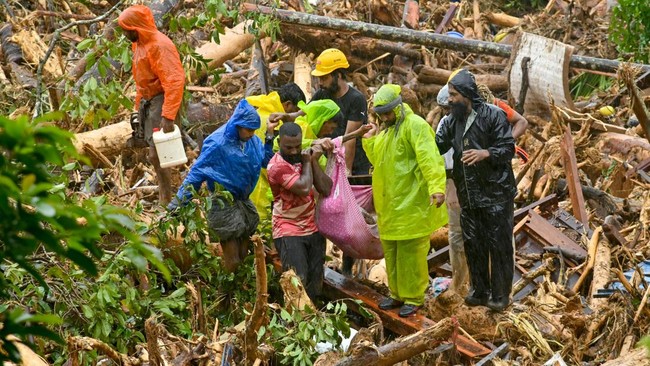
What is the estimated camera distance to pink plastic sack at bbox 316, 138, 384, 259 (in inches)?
293

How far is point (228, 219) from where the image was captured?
292 inches

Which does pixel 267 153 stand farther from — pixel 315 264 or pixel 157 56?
pixel 157 56

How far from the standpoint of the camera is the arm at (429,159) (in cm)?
698

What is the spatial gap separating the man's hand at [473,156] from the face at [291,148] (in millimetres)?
1086

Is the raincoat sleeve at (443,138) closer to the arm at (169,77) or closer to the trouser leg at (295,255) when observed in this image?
the trouser leg at (295,255)

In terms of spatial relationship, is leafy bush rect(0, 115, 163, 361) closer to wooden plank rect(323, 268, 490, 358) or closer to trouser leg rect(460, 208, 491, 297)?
wooden plank rect(323, 268, 490, 358)

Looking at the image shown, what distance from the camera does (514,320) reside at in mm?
6980

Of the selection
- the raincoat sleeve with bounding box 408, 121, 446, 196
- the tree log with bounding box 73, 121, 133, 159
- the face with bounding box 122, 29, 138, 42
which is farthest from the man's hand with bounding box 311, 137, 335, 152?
the tree log with bounding box 73, 121, 133, 159

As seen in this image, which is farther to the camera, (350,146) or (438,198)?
(350,146)

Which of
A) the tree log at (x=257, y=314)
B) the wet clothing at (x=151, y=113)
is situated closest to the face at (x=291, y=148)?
the wet clothing at (x=151, y=113)

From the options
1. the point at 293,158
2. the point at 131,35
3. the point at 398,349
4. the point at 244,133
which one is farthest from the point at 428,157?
the point at 131,35

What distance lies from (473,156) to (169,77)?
7.68 ft

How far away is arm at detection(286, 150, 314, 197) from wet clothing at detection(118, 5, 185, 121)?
1.18m

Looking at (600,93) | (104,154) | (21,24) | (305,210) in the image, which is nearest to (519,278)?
(305,210)
